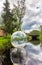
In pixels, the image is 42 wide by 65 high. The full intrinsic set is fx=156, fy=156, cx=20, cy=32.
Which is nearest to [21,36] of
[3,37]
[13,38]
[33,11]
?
[13,38]

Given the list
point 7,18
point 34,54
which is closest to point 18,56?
point 34,54

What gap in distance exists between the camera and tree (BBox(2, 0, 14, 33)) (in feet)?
5.07

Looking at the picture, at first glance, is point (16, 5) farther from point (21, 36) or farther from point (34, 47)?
point (34, 47)

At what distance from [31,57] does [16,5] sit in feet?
1.77

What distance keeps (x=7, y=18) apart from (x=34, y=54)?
17.5 inches

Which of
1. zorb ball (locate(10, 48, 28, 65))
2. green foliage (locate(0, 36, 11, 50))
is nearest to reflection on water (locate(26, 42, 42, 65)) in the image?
zorb ball (locate(10, 48, 28, 65))

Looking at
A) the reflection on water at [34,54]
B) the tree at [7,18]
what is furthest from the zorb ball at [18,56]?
the tree at [7,18]

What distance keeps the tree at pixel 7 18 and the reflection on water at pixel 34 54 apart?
0.25 m

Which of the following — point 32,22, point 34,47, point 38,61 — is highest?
point 32,22

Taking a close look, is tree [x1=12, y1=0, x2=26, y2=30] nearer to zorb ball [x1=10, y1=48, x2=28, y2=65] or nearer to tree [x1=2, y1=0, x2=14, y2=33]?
tree [x1=2, y1=0, x2=14, y2=33]

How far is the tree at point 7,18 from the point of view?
1.55 m

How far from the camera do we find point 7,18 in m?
1.55

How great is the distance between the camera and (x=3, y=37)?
5.08ft

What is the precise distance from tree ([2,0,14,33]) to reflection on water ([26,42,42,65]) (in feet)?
0.81
